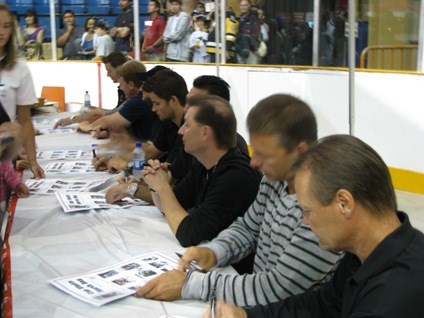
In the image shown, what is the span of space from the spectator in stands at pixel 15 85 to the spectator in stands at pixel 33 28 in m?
8.01

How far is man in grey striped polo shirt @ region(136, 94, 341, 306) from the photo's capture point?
147cm

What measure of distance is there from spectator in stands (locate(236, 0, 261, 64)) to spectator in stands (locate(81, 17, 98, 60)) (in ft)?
11.4

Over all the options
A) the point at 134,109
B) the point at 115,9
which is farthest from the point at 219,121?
the point at 115,9

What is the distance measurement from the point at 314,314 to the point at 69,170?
2134mm

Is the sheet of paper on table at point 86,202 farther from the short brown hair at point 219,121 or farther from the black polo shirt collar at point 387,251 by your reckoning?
the black polo shirt collar at point 387,251

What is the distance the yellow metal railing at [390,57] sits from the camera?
5.41m

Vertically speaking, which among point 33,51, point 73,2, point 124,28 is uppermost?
point 73,2

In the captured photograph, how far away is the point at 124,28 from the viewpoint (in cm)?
930

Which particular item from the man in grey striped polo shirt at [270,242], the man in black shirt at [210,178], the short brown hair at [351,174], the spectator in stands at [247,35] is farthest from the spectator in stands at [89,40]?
the short brown hair at [351,174]

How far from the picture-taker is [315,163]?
3.80ft

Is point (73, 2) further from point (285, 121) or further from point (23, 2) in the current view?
point (285, 121)

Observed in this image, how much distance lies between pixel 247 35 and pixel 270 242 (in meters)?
5.73

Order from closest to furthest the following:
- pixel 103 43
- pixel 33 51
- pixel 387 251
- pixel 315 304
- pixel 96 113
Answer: pixel 387 251, pixel 315 304, pixel 96 113, pixel 103 43, pixel 33 51

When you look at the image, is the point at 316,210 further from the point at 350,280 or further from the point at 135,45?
the point at 135,45
